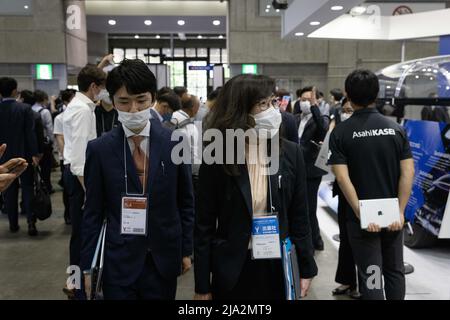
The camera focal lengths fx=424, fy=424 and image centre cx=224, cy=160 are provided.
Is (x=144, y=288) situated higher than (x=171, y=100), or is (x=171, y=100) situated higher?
(x=171, y=100)

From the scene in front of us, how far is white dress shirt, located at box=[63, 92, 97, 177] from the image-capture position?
2971 millimetres

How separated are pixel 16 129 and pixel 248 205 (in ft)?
13.2

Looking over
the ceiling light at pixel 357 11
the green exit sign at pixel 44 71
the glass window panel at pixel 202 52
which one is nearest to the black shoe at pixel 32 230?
the ceiling light at pixel 357 11

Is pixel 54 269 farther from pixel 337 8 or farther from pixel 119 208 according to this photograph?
pixel 337 8

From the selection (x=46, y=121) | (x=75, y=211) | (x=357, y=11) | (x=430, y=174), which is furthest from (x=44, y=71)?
(x=430, y=174)

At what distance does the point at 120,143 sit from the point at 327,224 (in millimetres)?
3985

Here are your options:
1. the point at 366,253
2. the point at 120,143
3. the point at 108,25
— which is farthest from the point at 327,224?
the point at 108,25

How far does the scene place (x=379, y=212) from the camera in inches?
92.7

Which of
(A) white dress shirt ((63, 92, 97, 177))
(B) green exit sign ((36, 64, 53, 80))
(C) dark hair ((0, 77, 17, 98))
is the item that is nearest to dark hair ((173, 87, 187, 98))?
(C) dark hair ((0, 77, 17, 98))

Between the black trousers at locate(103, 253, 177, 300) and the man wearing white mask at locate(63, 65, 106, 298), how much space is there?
1213 millimetres

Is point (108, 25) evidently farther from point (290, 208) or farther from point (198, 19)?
point (290, 208)

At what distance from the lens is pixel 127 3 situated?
48.6ft

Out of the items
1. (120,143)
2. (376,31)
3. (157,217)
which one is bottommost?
(157,217)

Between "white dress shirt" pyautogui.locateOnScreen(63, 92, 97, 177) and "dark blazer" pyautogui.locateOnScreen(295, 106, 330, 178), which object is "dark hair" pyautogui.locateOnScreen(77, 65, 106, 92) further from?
"dark blazer" pyautogui.locateOnScreen(295, 106, 330, 178)
